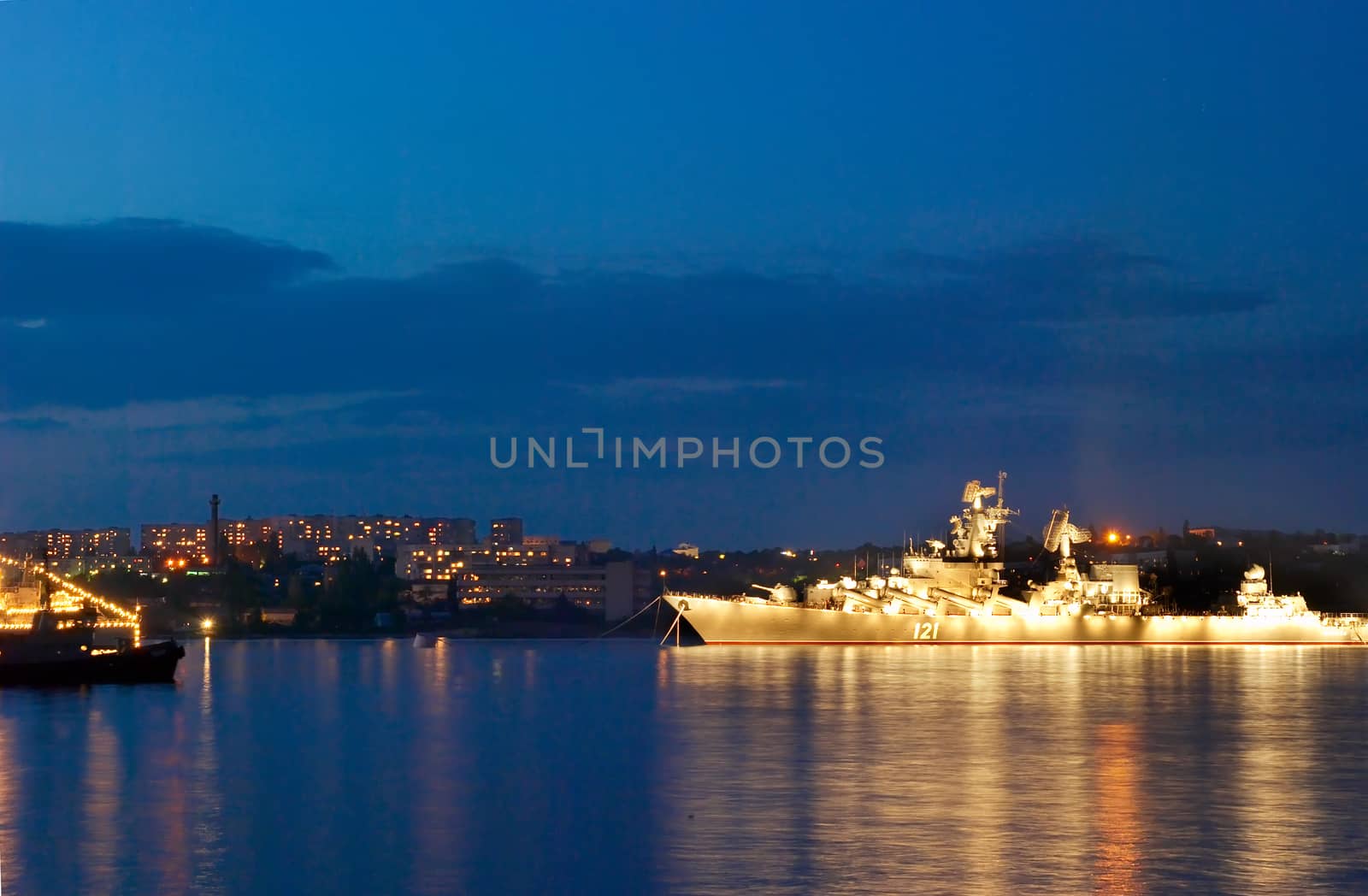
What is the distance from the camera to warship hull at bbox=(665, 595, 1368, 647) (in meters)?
85.1

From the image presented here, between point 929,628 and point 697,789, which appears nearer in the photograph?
point 697,789

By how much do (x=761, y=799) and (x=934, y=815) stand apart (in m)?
3.12

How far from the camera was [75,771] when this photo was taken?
30.9 m

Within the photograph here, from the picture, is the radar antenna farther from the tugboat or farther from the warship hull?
the tugboat

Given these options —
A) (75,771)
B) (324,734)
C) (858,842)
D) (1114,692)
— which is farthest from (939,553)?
(858,842)

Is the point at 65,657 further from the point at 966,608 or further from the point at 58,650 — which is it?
the point at 966,608

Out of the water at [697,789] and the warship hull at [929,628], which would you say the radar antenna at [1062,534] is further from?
the water at [697,789]

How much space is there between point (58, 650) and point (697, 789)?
1430 inches

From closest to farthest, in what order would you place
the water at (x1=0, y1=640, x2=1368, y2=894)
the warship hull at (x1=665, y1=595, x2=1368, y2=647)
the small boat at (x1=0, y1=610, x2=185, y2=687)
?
1. the water at (x1=0, y1=640, x2=1368, y2=894)
2. the small boat at (x1=0, y1=610, x2=185, y2=687)
3. the warship hull at (x1=665, y1=595, x2=1368, y2=647)

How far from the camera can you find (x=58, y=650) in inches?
2226

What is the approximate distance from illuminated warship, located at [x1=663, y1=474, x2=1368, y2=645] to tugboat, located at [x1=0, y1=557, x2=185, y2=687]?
107ft

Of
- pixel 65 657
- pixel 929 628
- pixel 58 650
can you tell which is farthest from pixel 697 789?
pixel 929 628

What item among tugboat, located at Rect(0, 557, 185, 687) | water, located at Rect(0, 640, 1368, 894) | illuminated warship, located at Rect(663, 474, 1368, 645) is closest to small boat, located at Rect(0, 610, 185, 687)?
tugboat, located at Rect(0, 557, 185, 687)

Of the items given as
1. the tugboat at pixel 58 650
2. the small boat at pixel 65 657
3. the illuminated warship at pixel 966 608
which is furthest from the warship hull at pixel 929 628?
the small boat at pixel 65 657
